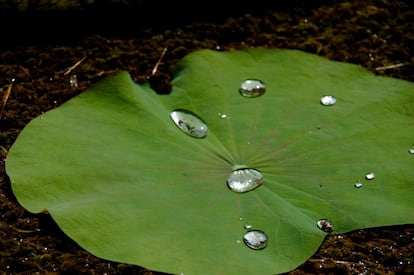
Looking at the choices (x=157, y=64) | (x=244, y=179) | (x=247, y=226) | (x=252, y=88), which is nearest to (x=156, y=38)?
(x=157, y=64)

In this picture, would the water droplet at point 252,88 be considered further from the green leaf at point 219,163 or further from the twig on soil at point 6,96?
the twig on soil at point 6,96

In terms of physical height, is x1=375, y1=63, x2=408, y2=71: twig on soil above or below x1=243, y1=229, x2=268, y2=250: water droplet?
below

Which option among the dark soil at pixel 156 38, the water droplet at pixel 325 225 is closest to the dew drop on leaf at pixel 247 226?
the water droplet at pixel 325 225

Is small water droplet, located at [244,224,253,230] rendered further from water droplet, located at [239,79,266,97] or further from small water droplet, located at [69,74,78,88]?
small water droplet, located at [69,74,78,88]

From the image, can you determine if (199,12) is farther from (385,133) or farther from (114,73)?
(385,133)

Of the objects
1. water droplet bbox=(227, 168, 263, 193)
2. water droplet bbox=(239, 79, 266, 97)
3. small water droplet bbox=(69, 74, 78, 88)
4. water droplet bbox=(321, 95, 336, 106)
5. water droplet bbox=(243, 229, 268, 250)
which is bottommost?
small water droplet bbox=(69, 74, 78, 88)

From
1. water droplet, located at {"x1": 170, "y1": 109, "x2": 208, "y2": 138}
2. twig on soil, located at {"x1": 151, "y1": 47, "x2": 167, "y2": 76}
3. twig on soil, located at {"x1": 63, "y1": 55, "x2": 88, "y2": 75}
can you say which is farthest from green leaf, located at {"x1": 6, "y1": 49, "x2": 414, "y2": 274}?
twig on soil, located at {"x1": 63, "y1": 55, "x2": 88, "y2": 75}

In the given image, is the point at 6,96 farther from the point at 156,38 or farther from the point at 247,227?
the point at 247,227
